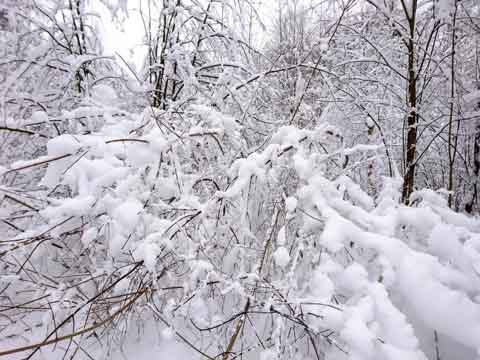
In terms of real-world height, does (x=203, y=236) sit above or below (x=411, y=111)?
below

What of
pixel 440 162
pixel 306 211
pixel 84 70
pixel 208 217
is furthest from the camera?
pixel 440 162

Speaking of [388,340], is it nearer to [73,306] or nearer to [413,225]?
[413,225]

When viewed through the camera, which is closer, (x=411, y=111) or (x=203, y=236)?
(x=203, y=236)

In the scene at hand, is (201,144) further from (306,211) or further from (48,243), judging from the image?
(48,243)

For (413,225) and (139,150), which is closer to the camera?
(413,225)

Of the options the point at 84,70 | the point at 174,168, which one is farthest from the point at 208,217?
the point at 84,70

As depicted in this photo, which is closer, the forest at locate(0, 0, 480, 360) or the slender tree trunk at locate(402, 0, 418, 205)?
the forest at locate(0, 0, 480, 360)

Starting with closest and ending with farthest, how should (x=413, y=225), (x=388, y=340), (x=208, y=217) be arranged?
(x=388, y=340), (x=413, y=225), (x=208, y=217)

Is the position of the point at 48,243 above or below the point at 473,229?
below

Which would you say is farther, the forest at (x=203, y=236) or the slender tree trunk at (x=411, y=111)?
the slender tree trunk at (x=411, y=111)

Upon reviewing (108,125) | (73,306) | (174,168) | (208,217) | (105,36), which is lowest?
(73,306)

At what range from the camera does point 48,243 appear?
1199 millimetres

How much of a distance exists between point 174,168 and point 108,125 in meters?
0.47

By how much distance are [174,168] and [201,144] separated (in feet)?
0.49
